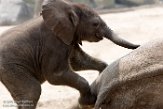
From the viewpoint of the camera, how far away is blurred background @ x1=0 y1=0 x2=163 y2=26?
13.8m

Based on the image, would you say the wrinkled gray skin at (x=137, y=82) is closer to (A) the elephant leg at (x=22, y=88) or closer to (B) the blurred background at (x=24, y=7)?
(A) the elephant leg at (x=22, y=88)

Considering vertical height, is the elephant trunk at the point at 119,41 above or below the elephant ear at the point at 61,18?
below

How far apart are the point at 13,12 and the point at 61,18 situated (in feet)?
35.0

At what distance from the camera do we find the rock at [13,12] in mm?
13727

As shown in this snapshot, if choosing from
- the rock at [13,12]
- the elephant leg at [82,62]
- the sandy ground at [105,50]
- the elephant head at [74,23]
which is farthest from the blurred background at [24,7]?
the elephant head at [74,23]

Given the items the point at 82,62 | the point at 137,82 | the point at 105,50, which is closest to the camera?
the point at 137,82

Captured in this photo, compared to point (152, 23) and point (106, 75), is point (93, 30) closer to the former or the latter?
point (106, 75)

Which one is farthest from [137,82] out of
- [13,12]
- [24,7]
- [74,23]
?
[24,7]

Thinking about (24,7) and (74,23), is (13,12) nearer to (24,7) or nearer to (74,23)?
(24,7)

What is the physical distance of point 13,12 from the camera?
1406 centimetres

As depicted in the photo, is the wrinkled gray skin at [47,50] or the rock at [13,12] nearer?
the wrinkled gray skin at [47,50]

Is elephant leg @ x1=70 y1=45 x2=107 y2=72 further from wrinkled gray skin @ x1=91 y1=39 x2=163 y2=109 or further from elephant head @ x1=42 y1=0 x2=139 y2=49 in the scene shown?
wrinkled gray skin @ x1=91 y1=39 x2=163 y2=109

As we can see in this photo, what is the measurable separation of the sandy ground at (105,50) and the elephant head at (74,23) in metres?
0.72

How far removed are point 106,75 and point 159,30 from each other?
5.30 metres
